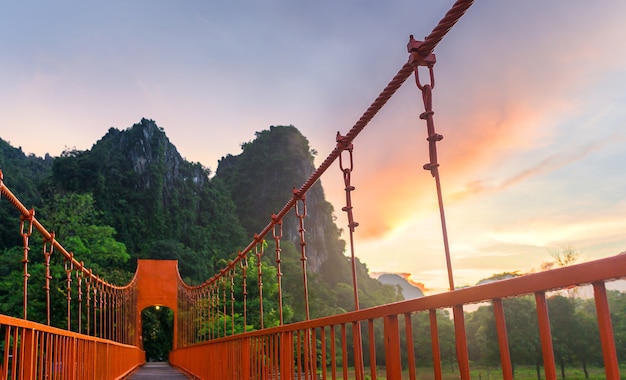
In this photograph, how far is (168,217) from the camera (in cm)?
5044

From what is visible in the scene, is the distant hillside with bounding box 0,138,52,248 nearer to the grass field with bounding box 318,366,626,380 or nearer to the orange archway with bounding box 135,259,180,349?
the orange archway with bounding box 135,259,180,349

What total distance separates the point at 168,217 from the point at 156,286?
92.0 feet

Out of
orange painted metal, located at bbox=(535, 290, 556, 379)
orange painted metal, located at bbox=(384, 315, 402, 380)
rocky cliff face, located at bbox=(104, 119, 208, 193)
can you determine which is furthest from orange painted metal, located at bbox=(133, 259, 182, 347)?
rocky cliff face, located at bbox=(104, 119, 208, 193)

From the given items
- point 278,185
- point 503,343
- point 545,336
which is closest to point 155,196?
point 278,185

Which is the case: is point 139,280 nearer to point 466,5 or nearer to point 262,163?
point 466,5

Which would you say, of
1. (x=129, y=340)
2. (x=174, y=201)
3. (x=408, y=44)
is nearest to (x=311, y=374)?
(x=408, y=44)

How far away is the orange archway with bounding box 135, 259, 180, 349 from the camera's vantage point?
22875 millimetres

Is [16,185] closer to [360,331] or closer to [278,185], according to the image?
[278,185]

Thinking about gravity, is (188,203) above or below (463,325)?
above

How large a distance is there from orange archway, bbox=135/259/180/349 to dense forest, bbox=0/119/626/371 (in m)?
2.92

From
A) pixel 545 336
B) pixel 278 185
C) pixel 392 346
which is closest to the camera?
pixel 545 336

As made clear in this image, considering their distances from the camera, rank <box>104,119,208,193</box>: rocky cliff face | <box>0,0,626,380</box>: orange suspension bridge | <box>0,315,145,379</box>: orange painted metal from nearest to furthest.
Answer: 1. <box>0,0,626,380</box>: orange suspension bridge
2. <box>0,315,145,379</box>: orange painted metal
3. <box>104,119,208,193</box>: rocky cliff face

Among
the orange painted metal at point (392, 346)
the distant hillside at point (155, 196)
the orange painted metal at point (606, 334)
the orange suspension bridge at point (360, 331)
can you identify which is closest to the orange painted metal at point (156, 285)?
the orange suspension bridge at point (360, 331)

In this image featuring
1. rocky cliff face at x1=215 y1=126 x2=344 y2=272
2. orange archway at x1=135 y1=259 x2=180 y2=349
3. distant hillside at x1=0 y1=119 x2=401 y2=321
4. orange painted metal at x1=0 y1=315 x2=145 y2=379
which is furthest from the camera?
rocky cliff face at x1=215 y1=126 x2=344 y2=272
